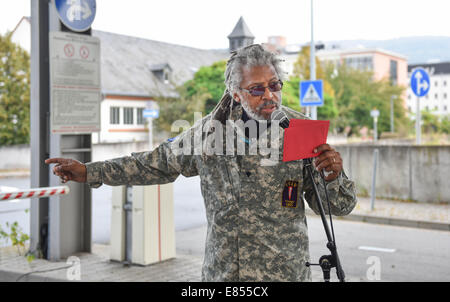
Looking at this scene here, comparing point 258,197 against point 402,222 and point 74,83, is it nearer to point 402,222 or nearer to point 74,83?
point 74,83

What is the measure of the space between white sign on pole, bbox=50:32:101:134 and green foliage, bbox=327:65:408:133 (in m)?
55.4

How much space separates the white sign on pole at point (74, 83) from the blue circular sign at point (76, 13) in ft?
0.45

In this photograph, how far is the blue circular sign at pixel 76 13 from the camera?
6.93m

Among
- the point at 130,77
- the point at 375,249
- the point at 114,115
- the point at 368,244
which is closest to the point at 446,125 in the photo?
the point at 130,77

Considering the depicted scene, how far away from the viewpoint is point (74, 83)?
707cm

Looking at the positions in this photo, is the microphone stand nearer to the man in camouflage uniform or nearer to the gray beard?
the man in camouflage uniform

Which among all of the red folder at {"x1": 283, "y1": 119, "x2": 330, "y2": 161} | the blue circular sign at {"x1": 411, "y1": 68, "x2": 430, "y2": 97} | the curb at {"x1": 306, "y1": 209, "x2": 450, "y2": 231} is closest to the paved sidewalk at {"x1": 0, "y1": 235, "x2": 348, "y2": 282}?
the red folder at {"x1": 283, "y1": 119, "x2": 330, "y2": 161}

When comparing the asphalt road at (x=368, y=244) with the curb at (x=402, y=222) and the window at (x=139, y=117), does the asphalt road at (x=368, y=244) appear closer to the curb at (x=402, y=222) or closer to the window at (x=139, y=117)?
the curb at (x=402, y=222)

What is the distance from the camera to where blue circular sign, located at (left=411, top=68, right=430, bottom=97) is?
13.9m

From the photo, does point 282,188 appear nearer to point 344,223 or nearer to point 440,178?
point 344,223

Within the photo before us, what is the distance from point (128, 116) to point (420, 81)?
33381 mm

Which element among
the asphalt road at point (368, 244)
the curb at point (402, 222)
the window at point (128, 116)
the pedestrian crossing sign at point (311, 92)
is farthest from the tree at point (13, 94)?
the curb at point (402, 222)
